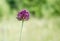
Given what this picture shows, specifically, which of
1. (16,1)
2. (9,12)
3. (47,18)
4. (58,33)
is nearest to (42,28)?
(58,33)

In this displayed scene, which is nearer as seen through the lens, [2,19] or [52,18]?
[2,19]

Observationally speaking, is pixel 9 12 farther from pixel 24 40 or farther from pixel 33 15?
pixel 24 40

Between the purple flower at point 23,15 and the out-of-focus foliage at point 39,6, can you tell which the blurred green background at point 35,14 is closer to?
the out-of-focus foliage at point 39,6

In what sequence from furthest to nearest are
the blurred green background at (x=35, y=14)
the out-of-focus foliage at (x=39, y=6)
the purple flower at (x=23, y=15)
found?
1. the out-of-focus foliage at (x=39, y=6)
2. the blurred green background at (x=35, y=14)
3. the purple flower at (x=23, y=15)

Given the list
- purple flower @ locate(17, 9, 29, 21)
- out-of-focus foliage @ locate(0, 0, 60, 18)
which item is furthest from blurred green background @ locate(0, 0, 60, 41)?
purple flower @ locate(17, 9, 29, 21)

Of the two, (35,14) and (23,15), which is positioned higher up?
(23,15)

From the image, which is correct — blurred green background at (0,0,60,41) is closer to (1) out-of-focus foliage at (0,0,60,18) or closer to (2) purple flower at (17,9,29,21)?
(1) out-of-focus foliage at (0,0,60,18)

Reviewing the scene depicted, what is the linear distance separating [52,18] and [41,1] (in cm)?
75

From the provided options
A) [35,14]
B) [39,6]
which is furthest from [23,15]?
[39,6]

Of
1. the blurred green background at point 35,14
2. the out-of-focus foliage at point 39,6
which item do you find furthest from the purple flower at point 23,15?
the out-of-focus foliage at point 39,6

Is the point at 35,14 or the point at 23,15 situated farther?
the point at 35,14

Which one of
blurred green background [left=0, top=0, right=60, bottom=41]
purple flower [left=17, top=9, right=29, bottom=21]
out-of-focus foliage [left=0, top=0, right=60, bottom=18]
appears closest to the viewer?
purple flower [left=17, top=9, right=29, bottom=21]

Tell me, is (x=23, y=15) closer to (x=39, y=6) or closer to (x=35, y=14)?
(x=35, y=14)

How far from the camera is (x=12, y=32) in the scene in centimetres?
489
